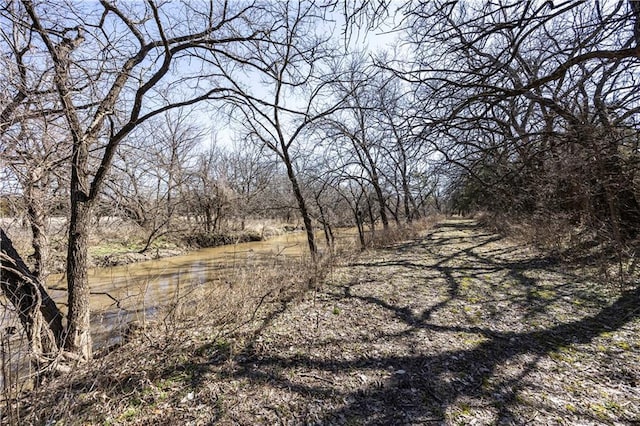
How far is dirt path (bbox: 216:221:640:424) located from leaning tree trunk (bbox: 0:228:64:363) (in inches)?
94.8

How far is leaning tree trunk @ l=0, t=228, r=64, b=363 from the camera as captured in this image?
9.97 ft

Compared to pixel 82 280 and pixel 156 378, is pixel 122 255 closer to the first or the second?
pixel 82 280

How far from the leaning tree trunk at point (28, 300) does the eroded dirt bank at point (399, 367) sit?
1.04 m

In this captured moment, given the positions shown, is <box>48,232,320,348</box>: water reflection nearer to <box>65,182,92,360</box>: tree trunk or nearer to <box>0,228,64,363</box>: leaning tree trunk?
<box>65,182,92,360</box>: tree trunk

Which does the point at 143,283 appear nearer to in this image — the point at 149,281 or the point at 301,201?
the point at 149,281

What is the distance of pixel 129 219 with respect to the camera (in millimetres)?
5930

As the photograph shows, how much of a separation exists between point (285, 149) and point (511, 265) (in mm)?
6773

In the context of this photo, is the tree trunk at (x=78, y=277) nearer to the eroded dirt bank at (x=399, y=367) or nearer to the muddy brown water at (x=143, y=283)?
the muddy brown water at (x=143, y=283)

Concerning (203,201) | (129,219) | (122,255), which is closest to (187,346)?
(129,219)

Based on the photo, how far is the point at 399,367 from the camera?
2.68m

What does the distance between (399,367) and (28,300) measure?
4.44 metres

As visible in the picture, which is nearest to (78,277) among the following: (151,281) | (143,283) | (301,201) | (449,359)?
(143,283)

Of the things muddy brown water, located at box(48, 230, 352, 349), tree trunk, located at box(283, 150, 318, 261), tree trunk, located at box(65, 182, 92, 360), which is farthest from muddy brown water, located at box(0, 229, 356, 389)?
tree trunk, located at box(283, 150, 318, 261)

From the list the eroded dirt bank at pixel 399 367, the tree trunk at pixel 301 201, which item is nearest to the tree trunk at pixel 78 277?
the eroded dirt bank at pixel 399 367
